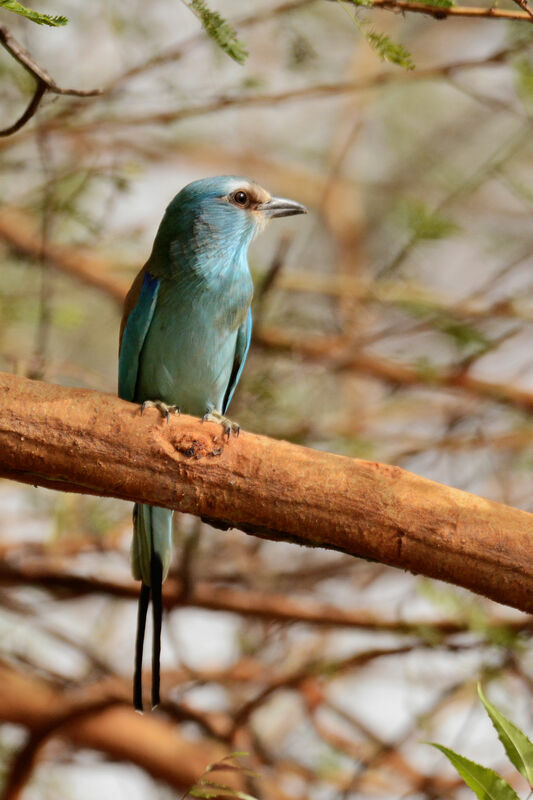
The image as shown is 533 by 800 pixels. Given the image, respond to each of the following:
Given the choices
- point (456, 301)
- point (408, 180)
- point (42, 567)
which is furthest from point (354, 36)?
point (42, 567)

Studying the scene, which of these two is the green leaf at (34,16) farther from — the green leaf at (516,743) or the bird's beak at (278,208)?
the bird's beak at (278,208)

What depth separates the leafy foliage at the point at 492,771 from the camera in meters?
1.82

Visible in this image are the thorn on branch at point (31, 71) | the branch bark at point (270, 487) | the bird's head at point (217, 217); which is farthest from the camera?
the bird's head at point (217, 217)

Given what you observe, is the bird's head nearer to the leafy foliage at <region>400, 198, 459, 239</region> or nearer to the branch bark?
the leafy foliage at <region>400, 198, 459, 239</region>

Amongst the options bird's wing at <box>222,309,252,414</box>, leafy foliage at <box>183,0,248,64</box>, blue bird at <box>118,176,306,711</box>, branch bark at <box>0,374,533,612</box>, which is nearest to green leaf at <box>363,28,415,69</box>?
leafy foliage at <box>183,0,248,64</box>

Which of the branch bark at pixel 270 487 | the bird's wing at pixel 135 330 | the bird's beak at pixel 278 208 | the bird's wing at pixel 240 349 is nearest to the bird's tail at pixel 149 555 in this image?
the bird's wing at pixel 135 330

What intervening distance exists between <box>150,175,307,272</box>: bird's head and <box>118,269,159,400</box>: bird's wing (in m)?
0.17

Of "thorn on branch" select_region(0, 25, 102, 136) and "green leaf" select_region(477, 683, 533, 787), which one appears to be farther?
"thorn on branch" select_region(0, 25, 102, 136)

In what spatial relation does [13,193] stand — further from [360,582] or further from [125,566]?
[360,582]

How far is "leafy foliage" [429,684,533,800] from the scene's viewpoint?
182 centimetres

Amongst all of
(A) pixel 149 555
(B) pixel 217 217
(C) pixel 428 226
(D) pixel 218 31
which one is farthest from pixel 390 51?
(A) pixel 149 555

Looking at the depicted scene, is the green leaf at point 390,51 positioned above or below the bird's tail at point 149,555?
above

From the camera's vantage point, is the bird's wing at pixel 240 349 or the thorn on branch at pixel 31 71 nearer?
the thorn on branch at pixel 31 71

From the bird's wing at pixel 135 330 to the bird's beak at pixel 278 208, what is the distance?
644 mm
